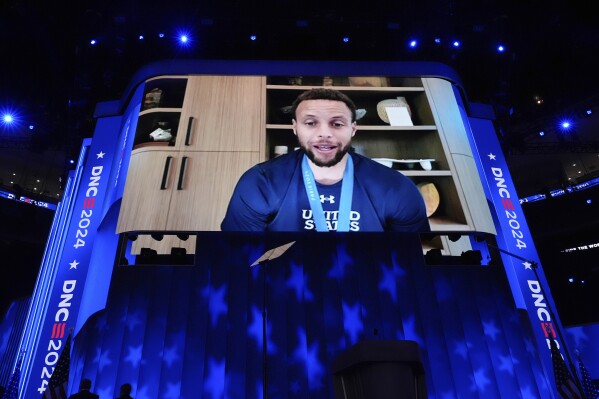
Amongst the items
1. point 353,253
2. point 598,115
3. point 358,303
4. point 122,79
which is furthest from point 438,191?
point 598,115

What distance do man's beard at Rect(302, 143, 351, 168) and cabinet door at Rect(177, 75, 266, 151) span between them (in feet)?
2.19

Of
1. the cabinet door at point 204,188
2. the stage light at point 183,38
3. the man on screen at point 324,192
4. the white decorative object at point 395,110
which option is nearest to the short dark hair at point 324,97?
the man on screen at point 324,192

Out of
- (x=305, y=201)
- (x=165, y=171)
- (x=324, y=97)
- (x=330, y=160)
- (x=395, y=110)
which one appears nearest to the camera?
(x=305, y=201)

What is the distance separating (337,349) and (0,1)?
722 centimetres

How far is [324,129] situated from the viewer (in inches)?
223

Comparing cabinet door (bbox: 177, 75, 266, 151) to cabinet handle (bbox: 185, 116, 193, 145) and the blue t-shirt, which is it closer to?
cabinet handle (bbox: 185, 116, 193, 145)

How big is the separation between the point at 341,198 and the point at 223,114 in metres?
2.05

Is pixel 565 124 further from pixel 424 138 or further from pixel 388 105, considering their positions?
pixel 388 105

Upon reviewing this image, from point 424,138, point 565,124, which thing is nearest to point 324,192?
point 424,138

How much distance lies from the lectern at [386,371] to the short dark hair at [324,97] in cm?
420

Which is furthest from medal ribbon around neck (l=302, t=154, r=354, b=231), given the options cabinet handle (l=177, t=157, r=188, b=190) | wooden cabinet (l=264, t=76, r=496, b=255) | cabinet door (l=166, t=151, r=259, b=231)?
cabinet handle (l=177, t=157, r=188, b=190)

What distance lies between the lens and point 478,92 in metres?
7.91

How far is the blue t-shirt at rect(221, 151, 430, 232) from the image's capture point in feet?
17.0

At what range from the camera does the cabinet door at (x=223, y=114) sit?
569 centimetres
